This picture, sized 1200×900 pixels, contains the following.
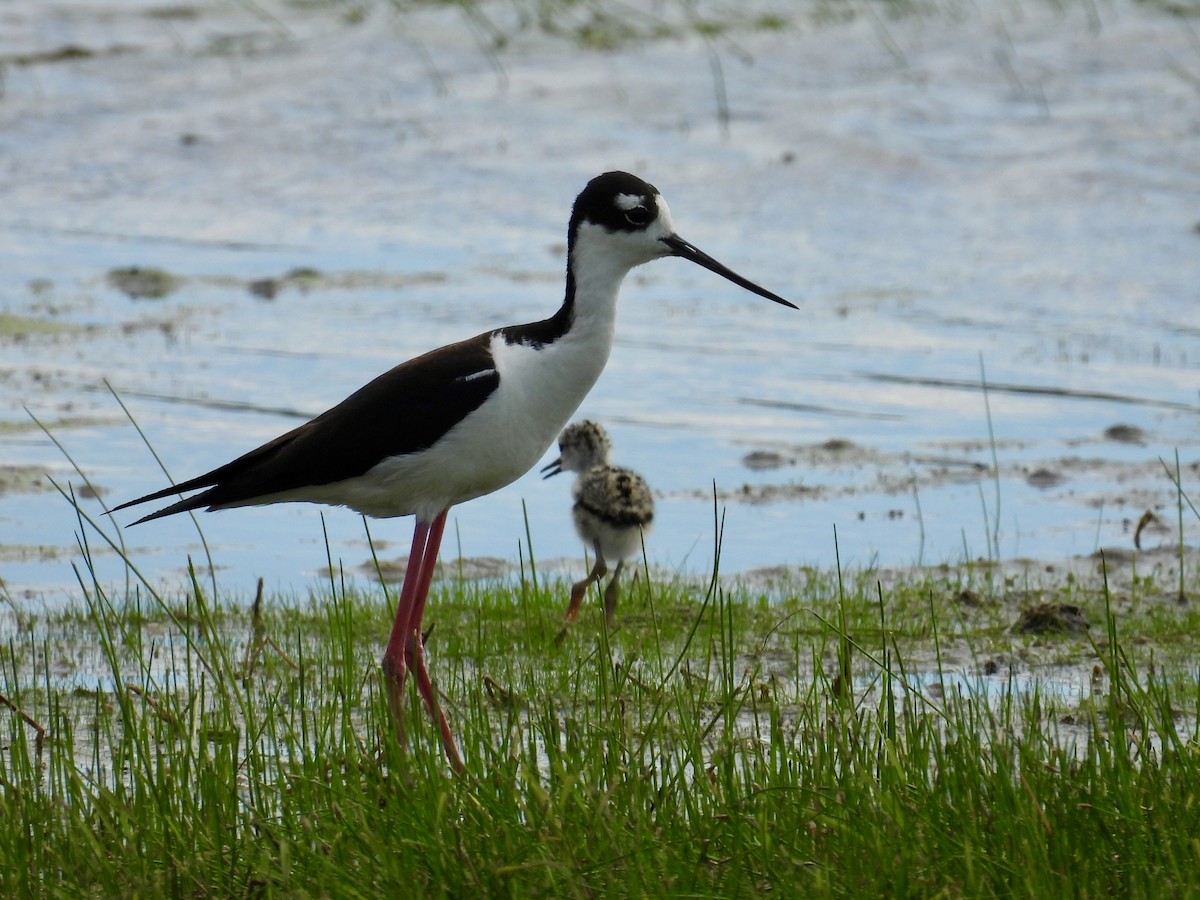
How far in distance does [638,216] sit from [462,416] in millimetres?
830

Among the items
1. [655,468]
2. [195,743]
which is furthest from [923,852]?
[655,468]

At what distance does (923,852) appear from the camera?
376 centimetres

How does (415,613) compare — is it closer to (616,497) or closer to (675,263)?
(616,497)

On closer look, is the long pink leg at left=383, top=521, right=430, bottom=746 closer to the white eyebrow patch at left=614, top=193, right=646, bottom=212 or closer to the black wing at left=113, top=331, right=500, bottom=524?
the black wing at left=113, top=331, right=500, bottom=524

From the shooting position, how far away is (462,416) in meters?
5.48

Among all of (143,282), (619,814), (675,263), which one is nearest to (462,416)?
(619,814)

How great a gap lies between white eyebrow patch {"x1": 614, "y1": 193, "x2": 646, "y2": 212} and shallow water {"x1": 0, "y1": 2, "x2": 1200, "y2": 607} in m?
1.59

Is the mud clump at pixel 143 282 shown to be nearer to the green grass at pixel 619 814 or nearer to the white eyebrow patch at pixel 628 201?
the white eyebrow patch at pixel 628 201

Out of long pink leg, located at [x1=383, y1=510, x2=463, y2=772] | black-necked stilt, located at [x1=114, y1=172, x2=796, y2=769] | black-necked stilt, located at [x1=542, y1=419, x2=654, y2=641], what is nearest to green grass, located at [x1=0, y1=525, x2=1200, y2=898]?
long pink leg, located at [x1=383, y1=510, x2=463, y2=772]

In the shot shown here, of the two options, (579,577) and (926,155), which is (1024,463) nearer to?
(579,577)

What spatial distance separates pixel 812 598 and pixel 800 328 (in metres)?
5.26

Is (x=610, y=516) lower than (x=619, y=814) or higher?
higher

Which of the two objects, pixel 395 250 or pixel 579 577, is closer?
pixel 579 577

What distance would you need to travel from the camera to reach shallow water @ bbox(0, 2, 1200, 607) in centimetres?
852
